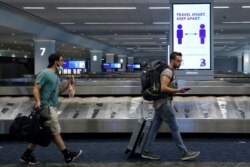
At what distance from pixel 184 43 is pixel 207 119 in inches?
130

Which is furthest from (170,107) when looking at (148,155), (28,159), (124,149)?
(28,159)

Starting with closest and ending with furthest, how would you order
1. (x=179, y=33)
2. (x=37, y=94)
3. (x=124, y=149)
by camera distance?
1. (x=37, y=94)
2. (x=124, y=149)
3. (x=179, y=33)

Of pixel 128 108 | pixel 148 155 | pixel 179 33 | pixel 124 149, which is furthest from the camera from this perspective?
pixel 179 33

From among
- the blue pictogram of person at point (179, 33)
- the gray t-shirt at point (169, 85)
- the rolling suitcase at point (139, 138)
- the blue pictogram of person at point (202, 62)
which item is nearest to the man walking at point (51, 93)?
the rolling suitcase at point (139, 138)

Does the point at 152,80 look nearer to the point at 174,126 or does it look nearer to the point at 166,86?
the point at 166,86

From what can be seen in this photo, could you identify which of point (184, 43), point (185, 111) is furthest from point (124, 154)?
point (184, 43)

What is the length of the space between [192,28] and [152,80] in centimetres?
563

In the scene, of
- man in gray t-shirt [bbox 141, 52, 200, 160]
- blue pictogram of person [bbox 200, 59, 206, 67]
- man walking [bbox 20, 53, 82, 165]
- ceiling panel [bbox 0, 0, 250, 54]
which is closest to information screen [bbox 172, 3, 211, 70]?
blue pictogram of person [bbox 200, 59, 206, 67]

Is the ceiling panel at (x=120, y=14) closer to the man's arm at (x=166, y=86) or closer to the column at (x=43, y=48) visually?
the column at (x=43, y=48)

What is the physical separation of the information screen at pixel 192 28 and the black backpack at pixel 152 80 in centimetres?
531

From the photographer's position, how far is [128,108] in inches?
377

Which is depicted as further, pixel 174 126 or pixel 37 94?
pixel 174 126

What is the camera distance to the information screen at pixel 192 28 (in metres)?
11.6

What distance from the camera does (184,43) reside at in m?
11.7
